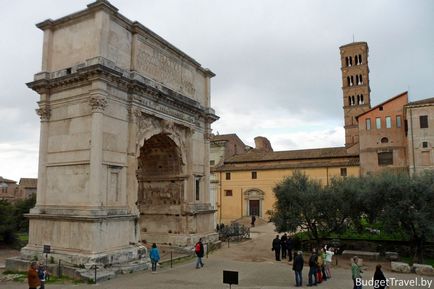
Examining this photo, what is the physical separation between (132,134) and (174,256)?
261 inches

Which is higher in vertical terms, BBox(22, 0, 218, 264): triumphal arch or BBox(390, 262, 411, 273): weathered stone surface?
BBox(22, 0, 218, 264): triumphal arch

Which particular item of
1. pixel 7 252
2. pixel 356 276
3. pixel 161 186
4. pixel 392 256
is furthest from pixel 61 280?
pixel 7 252

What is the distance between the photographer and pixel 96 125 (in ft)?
48.8

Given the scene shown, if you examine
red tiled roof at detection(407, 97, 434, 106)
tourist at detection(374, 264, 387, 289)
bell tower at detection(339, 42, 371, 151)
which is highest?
bell tower at detection(339, 42, 371, 151)

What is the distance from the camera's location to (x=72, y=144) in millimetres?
15680

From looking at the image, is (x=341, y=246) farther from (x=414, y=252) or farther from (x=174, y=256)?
(x=174, y=256)

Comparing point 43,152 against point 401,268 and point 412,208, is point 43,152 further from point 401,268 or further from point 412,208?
point 412,208

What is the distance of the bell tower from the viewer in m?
56.6

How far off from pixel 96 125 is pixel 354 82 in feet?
169

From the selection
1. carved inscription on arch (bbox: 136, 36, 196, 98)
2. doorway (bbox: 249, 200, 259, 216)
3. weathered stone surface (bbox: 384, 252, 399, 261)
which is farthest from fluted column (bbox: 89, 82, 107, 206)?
doorway (bbox: 249, 200, 259, 216)

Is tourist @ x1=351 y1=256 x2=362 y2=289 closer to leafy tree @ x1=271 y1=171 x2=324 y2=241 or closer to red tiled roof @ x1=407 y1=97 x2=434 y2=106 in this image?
leafy tree @ x1=271 y1=171 x2=324 y2=241

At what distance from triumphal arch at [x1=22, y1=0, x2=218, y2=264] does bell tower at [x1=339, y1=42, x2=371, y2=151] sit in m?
43.5

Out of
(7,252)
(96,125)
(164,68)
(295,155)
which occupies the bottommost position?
(7,252)

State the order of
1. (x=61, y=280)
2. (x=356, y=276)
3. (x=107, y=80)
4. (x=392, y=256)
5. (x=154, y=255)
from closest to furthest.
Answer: (x=356, y=276) < (x=61, y=280) < (x=154, y=255) < (x=107, y=80) < (x=392, y=256)
